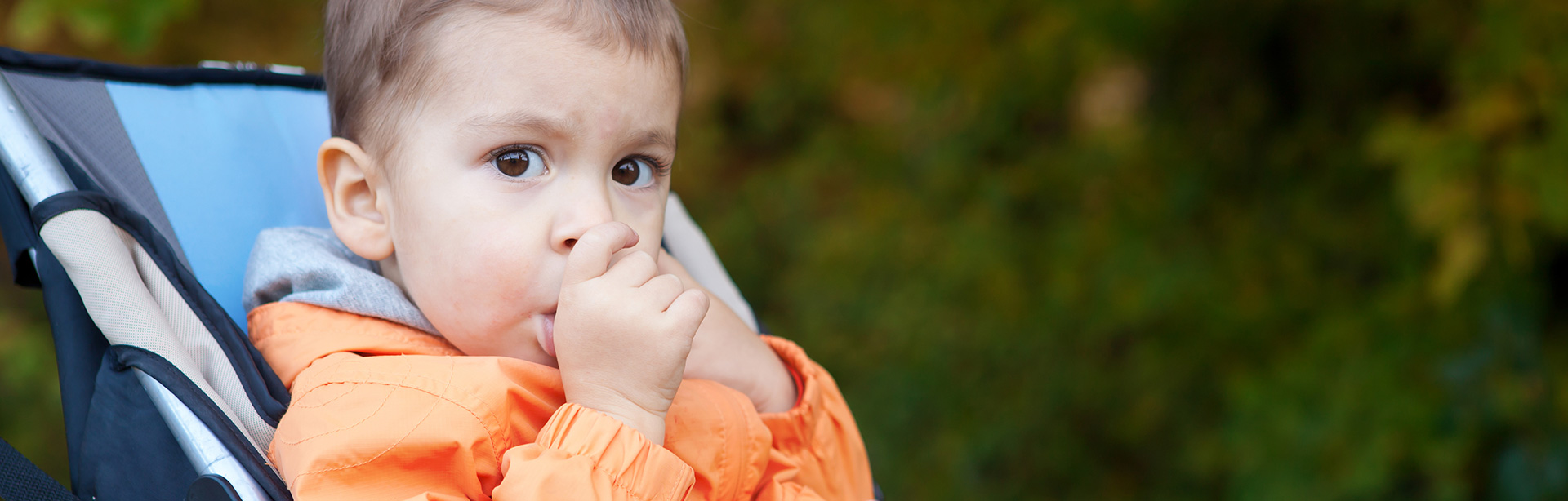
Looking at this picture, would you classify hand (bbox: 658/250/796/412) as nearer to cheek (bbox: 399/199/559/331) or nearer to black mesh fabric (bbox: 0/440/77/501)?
cheek (bbox: 399/199/559/331)

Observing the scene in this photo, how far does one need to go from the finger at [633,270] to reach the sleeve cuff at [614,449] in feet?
0.47

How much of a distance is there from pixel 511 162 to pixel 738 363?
49cm

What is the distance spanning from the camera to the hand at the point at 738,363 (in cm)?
153

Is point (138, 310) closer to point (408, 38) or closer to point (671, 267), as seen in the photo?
point (408, 38)

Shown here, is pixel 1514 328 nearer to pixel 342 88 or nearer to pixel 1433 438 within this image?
pixel 1433 438

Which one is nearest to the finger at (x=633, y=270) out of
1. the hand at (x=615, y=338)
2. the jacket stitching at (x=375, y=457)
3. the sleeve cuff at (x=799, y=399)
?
the hand at (x=615, y=338)

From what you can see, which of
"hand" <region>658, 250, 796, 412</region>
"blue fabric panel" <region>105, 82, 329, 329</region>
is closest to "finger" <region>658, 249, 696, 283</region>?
"hand" <region>658, 250, 796, 412</region>

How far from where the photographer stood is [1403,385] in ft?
9.11

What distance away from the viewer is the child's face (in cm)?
119

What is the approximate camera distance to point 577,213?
3.89ft

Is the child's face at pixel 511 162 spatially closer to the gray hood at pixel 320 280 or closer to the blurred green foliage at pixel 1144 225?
the gray hood at pixel 320 280

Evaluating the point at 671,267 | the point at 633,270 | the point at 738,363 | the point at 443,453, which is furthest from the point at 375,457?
the point at 671,267

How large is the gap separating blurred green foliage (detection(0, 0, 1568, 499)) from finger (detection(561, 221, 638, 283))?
62.6 inches

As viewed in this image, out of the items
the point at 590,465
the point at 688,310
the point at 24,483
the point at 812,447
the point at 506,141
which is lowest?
the point at 24,483
